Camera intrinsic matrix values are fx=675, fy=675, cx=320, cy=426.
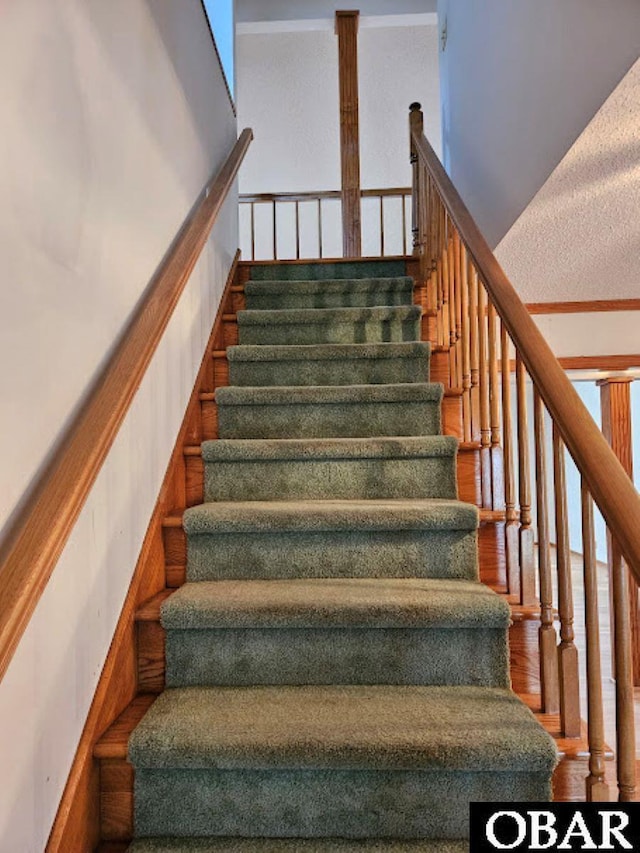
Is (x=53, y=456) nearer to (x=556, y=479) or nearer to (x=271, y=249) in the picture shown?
Answer: (x=556, y=479)

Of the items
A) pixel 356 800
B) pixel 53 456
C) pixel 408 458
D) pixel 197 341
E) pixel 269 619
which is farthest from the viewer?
pixel 197 341

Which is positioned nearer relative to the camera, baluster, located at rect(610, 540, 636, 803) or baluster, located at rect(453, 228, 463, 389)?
baluster, located at rect(610, 540, 636, 803)

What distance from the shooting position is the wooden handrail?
86 centimetres

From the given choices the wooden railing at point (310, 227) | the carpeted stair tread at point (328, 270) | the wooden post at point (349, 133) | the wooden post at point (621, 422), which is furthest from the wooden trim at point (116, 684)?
the wooden railing at point (310, 227)

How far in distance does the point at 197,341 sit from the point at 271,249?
4046 mm

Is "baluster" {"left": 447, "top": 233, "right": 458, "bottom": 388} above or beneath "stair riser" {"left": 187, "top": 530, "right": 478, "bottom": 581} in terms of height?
above

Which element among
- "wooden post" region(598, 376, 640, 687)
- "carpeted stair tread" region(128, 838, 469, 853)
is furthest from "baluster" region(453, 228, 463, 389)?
"wooden post" region(598, 376, 640, 687)

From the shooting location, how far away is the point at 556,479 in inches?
53.6

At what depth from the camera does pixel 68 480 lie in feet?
3.35

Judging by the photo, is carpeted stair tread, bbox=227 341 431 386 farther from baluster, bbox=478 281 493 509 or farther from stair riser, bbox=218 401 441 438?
baluster, bbox=478 281 493 509

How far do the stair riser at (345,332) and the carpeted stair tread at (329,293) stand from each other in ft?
1.12

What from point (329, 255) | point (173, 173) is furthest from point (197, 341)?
point (329, 255)

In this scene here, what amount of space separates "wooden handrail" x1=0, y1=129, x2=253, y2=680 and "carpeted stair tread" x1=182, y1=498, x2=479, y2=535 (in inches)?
22.2

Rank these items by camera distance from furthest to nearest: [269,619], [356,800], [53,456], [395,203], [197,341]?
[395,203] → [197,341] → [269,619] → [356,800] → [53,456]
